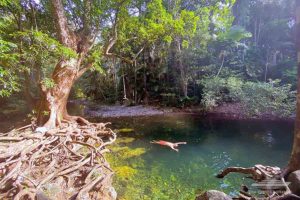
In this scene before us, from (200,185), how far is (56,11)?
24.3 ft

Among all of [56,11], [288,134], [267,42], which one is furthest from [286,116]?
[56,11]

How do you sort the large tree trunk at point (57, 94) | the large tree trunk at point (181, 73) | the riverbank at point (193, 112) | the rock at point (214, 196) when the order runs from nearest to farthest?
1. the rock at point (214, 196)
2. the large tree trunk at point (57, 94)
3. the riverbank at point (193, 112)
4. the large tree trunk at point (181, 73)

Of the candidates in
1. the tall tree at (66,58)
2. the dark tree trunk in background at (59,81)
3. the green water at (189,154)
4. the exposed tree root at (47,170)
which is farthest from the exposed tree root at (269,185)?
the dark tree trunk in background at (59,81)

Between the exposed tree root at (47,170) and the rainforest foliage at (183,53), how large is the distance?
3.42 m

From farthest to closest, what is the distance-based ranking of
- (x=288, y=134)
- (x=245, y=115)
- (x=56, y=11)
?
(x=245, y=115) → (x=288, y=134) → (x=56, y=11)

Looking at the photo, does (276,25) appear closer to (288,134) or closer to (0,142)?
(288,134)

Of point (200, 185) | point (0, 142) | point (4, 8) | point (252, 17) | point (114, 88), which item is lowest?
point (200, 185)

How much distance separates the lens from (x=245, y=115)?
13.2 m

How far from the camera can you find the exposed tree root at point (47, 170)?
3.70 metres

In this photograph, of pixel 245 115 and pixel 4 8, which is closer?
pixel 4 8

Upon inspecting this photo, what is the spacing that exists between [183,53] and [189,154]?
33.0 ft

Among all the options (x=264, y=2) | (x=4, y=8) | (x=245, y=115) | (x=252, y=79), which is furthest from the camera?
(x=264, y=2)

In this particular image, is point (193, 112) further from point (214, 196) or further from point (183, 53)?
point (214, 196)

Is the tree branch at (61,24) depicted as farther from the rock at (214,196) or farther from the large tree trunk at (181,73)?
the large tree trunk at (181,73)
